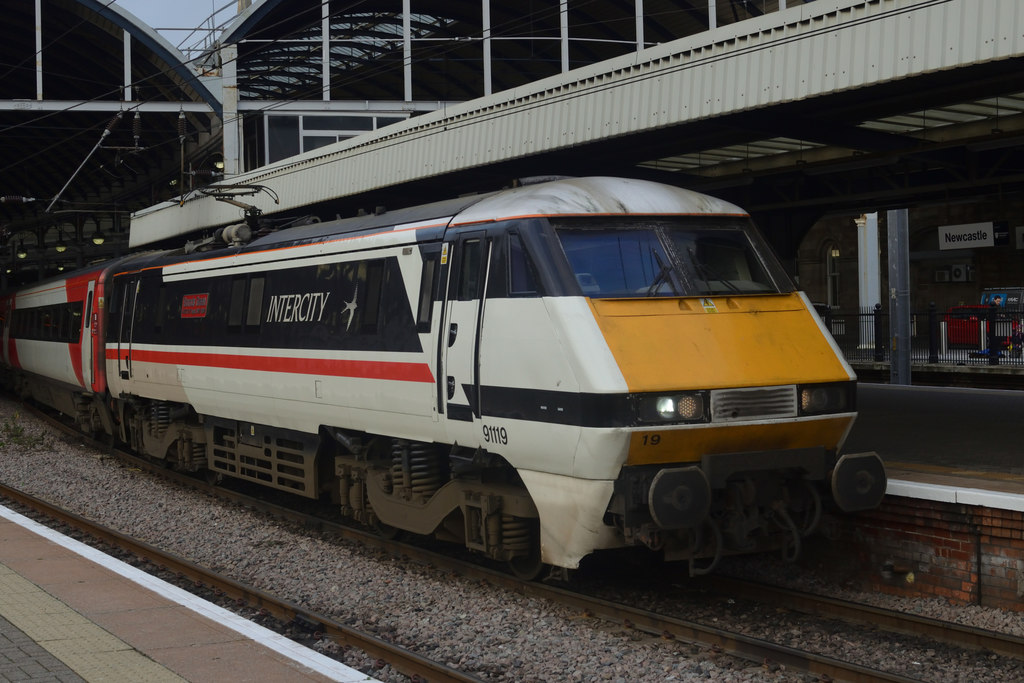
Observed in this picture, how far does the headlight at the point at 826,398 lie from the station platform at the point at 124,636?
12.0ft

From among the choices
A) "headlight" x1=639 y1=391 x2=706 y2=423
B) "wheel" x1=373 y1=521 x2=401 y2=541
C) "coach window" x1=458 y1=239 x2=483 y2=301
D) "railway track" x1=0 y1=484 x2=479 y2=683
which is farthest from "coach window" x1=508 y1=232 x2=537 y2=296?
"wheel" x1=373 y1=521 x2=401 y2=541

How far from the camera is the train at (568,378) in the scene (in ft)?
23.7

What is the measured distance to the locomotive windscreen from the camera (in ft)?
25.6

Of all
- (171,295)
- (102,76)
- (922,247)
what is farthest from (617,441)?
(102,76)

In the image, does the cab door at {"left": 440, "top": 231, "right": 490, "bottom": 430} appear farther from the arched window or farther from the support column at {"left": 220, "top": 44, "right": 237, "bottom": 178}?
the arched window

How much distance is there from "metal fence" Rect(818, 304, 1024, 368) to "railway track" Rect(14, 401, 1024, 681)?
1341 cm

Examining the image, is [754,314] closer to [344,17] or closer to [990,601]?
[990,601]

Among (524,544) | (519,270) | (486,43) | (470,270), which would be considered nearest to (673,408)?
(519,270)

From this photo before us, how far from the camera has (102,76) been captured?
138ft

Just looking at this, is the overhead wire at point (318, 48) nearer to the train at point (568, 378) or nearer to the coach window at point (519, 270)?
the train at point (568, 378)

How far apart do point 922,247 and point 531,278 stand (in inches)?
1280

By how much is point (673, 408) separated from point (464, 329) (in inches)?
74.6

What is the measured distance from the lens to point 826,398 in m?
7.78

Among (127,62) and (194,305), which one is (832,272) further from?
(194,305)
